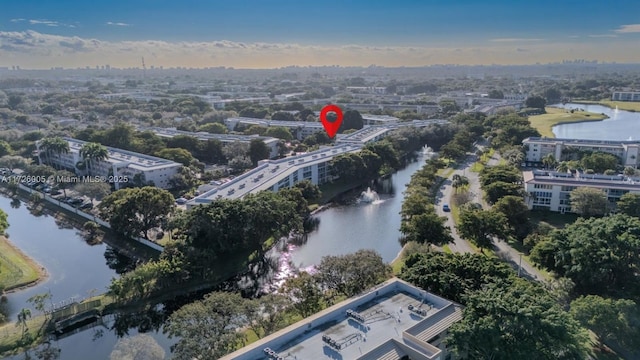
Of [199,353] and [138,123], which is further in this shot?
[138,123]

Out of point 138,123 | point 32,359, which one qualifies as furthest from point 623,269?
point 138,123

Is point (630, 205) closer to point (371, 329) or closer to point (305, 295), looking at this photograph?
point (371, 329)

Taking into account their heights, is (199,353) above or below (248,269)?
above

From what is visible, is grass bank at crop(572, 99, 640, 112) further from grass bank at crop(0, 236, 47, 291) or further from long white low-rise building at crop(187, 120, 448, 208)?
grass bank at crop(0, 236, 47, 291)

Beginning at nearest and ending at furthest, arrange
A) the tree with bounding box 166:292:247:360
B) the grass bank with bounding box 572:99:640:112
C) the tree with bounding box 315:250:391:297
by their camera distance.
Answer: the tree with bounding box 166:292:247:360, the tree with bounding box 315:250:391:297, the grass bank with bounding box 572:99:640:112

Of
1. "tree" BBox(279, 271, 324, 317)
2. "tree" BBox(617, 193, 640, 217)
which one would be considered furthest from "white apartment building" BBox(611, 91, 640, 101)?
"tree" BBox(279, 271, 324, 317)

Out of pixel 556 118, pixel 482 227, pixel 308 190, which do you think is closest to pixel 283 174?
pixel 308 190

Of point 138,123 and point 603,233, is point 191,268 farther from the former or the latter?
point 138,123
